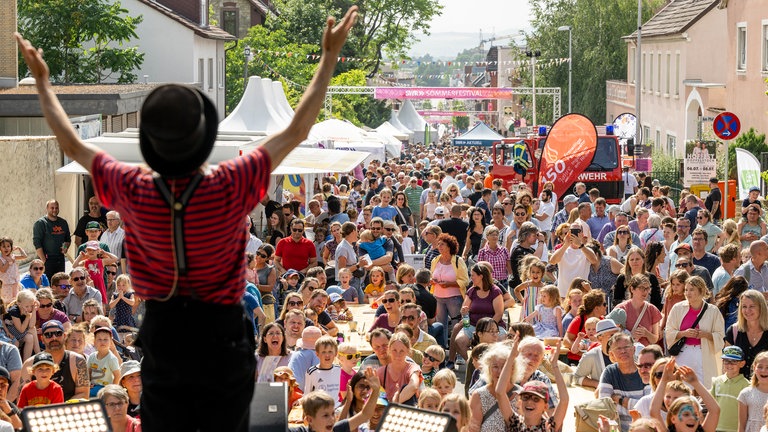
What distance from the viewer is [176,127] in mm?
3344

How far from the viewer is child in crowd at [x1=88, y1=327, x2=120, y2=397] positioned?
36.9 feet

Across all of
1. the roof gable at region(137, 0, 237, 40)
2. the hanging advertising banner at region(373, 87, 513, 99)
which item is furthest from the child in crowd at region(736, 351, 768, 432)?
the hanging advertising banner at region(373, 87, 513, 99)

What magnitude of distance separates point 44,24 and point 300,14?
2944 centimetres

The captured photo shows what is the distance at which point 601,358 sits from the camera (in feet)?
37.9

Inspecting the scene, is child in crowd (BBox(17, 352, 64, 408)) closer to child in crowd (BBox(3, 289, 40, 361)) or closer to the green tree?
child in crowd (BBox(3, 289, 40, 361))

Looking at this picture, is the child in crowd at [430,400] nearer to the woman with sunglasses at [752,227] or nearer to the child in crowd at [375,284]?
the child in crowd at [375,284]

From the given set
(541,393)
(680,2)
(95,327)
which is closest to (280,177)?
(95,327)

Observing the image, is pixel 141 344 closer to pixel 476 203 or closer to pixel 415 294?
pixel 415 294

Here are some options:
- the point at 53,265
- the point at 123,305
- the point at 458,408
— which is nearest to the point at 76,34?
the point at 53,265

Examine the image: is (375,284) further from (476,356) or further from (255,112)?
(255,112)

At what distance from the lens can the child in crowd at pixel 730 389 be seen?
9906mm

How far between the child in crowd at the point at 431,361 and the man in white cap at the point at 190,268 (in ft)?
26.9

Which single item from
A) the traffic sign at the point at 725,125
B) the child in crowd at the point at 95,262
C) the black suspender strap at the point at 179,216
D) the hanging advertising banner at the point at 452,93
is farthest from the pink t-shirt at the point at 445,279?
the hanging advertising banner at the point at 452,93

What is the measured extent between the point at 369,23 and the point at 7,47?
153ft
